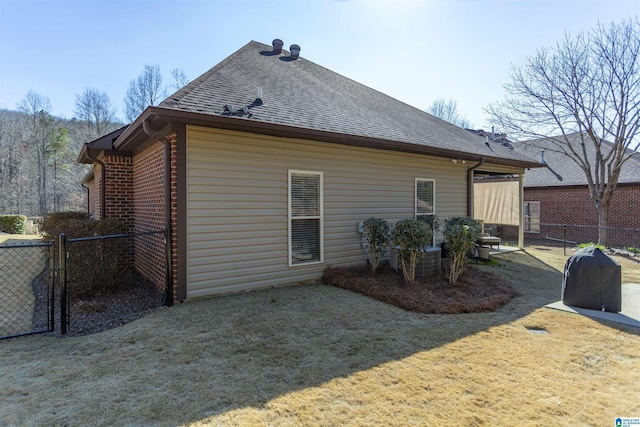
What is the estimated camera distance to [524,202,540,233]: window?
51.6ft

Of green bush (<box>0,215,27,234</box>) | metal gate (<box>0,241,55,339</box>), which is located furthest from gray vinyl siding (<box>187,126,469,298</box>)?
green bush (<box>0,215,27,234</box>)

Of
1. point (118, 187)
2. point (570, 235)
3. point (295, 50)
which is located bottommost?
point (570, 235)

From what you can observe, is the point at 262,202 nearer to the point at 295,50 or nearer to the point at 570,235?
the point at 295,50

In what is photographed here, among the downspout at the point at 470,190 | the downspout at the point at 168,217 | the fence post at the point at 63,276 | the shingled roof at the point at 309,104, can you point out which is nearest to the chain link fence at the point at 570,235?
the downspout at the point at 470,190

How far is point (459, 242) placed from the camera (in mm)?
5941

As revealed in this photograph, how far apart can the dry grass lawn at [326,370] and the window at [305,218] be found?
1488 mm

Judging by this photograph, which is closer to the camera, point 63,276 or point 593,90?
point 63,276

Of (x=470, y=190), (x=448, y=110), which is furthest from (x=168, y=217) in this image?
(x=448, y=110)

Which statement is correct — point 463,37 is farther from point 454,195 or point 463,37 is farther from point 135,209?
point 135,209

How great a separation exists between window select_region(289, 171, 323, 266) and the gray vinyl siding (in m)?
0.12

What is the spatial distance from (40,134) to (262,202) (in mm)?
33014

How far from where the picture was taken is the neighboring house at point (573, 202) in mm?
12867

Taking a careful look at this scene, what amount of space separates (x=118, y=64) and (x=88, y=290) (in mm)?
21127

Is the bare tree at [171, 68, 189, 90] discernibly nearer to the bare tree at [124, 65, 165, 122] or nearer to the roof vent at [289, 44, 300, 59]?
the bare tree at [124, 65, 165, 122]
